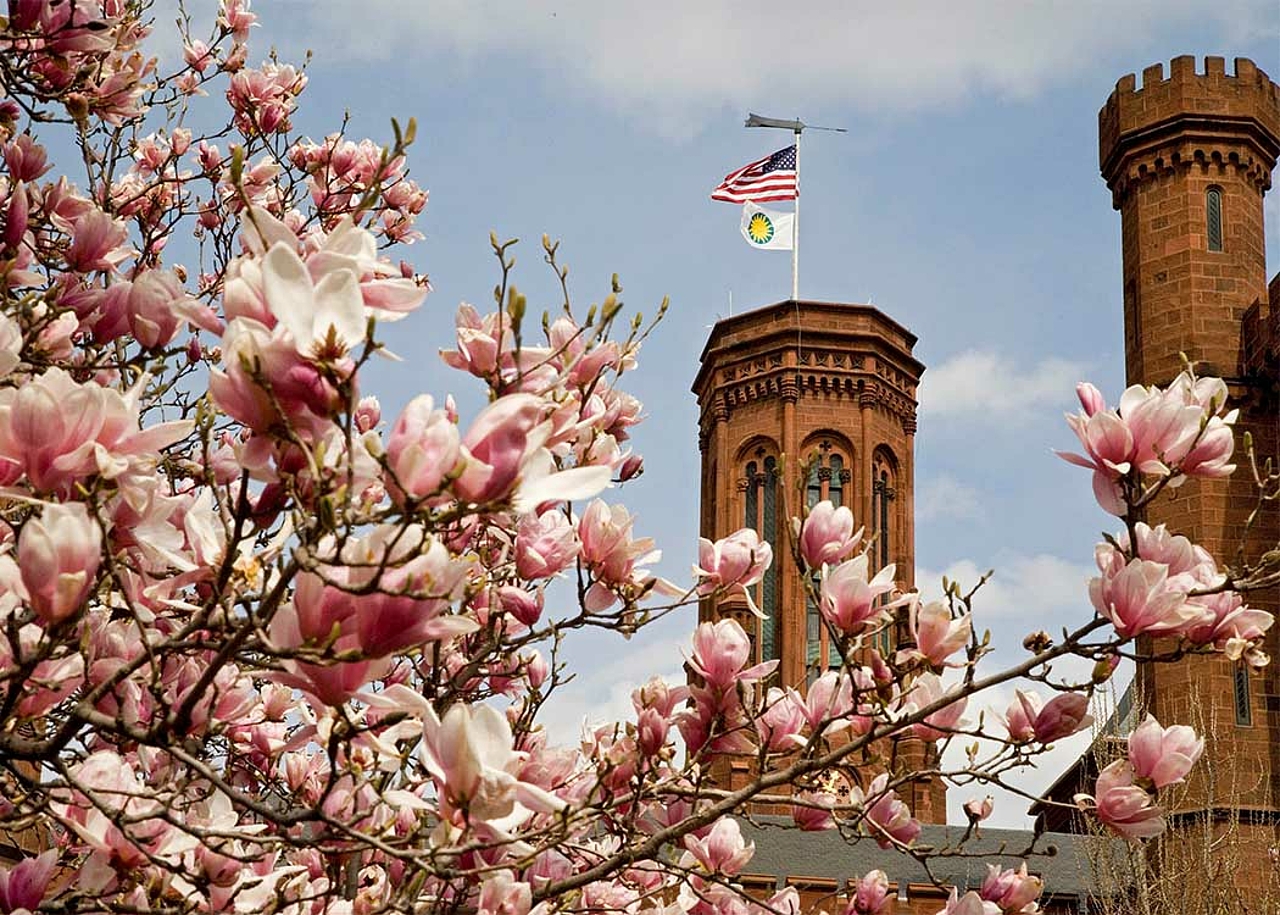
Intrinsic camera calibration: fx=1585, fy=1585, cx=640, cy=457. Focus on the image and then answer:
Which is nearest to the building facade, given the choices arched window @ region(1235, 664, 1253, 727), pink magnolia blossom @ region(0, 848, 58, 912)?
arched window @ region(1235, 664, 1253, 727)

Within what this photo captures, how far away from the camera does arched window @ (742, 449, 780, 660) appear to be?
3459 cm

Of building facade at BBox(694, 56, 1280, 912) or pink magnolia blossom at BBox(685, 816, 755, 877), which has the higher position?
building facade at BBox(694, 56, 1280, 912)

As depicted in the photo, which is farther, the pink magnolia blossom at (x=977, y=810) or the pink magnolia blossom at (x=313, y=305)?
the pink magnolia blossom at (x=977, y=810)

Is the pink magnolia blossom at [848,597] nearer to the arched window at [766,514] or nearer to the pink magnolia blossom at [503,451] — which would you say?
the pink magnolia blossom at [503,451]

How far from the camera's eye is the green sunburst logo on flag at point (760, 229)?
102ft

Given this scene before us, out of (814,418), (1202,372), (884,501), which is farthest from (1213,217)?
(884,501)

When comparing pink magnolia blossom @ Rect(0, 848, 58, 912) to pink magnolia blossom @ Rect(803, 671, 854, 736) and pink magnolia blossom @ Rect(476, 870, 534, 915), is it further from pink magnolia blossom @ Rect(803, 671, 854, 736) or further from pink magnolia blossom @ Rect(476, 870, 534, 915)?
pink magnolia blossom @ Rect(803, 671, 854, 736)

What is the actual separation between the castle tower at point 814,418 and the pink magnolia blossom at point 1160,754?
32.3 metres

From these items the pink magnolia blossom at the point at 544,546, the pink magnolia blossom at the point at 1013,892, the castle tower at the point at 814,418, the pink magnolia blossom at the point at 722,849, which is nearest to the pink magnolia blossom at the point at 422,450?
the pink magnolia blossom at the point at 544,546

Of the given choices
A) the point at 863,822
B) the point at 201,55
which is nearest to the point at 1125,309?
the point at 201,55

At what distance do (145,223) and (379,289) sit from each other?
2.90m

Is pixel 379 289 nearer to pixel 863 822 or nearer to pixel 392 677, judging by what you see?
pixel 863 822

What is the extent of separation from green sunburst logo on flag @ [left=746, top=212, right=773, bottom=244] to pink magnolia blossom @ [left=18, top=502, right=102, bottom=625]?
2987 centimetres

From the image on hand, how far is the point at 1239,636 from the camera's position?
2.33m
